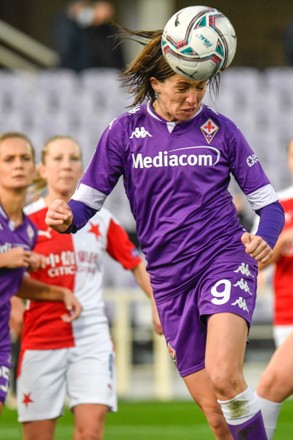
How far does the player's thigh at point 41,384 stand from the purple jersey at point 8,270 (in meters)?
0.41

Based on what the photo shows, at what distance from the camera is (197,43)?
213 inches

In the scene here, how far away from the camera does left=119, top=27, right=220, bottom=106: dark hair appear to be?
5.60 meters

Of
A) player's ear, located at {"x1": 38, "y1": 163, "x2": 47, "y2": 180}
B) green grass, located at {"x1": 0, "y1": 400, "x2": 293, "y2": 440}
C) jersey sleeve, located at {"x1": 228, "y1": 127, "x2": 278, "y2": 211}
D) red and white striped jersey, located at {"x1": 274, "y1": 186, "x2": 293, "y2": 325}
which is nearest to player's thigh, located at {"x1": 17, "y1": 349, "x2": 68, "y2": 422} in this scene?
player's ear, located at {"x1": 38, "y1": 163, "x2": 47, "y2": 180}

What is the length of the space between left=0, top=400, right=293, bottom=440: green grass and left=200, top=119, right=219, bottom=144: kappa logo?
4.31 metres

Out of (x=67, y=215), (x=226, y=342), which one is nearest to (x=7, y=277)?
(x=67, y=215)

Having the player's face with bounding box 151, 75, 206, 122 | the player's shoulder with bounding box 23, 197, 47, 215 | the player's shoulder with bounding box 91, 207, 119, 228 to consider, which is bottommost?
the player's shoulder with bounding box 91, 207, 119, 228

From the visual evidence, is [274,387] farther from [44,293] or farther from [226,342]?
[226,342]

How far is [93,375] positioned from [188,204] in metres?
1.69

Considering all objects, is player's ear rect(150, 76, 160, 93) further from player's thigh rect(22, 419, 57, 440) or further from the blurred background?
the blurred background

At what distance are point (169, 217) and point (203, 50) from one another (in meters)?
0.80

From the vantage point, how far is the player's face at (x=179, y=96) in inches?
214

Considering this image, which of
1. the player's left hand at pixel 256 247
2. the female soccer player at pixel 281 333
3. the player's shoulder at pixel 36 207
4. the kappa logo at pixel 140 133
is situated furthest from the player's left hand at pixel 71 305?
the player's left hand at pixel 256 247

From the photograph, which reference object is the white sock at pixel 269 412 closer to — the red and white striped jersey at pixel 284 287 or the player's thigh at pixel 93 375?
the player's thigh at pixel 93 375

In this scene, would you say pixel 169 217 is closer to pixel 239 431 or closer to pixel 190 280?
pixel 190 280
